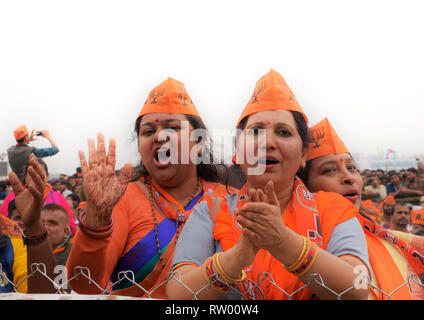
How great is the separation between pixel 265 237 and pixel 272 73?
0.99m

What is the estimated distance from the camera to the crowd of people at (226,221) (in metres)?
1.38

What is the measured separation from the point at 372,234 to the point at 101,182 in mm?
1391

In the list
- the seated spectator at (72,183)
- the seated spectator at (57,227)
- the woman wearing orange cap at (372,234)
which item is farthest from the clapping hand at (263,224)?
the seated spectator at (72,183)

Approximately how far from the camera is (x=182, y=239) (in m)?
1.67

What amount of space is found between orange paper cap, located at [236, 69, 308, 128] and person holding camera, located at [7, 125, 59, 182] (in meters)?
3.26

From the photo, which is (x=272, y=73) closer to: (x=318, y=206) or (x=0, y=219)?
(x=318, y=206)

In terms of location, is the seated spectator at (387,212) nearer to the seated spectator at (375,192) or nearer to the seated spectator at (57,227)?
the seated spectator at (375,192)

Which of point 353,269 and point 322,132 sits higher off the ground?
point 322,132

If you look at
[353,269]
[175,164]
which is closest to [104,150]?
[175,164]

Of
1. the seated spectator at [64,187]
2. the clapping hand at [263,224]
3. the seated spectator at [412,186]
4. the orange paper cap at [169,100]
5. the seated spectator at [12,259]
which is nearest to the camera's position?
the clapping hand at [263,224]

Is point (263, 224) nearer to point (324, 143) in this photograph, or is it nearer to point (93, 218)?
point (93, 218)

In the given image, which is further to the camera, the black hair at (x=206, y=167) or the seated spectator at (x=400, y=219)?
the seated spectator at (x=400, y=219)

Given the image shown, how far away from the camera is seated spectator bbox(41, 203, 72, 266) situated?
139 inches

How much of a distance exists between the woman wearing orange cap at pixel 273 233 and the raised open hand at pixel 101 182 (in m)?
0.38
